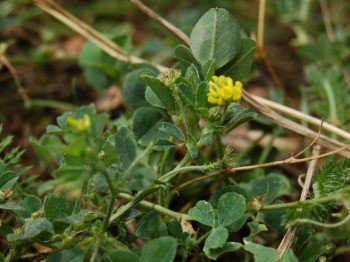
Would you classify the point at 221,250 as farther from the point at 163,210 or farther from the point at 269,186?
the point at 269,186

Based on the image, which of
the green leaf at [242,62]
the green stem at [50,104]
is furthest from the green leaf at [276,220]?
the green stem at [50,104]

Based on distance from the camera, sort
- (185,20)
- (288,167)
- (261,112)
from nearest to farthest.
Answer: (261,112) < (288,167) < (185,20)

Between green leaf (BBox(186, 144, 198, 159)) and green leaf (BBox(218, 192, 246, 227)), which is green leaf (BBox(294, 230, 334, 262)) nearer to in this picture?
green leaf (BBox(218, 192, 246, 227))

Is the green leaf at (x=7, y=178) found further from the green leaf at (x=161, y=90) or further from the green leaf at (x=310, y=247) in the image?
the green leaf at (x=310, y=247)

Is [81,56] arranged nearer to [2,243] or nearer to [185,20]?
[185,20]

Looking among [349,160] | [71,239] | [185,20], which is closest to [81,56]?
[185,20]

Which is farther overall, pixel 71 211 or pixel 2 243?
pixel 2 243

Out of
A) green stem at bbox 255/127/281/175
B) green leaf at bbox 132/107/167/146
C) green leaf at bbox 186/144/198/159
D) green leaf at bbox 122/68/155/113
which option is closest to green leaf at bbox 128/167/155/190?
green leaf at bbox 186/144/198/159
